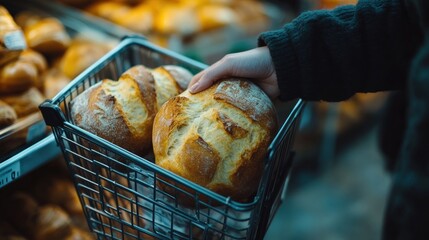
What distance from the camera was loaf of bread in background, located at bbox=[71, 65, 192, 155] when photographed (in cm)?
86

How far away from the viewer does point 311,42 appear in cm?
90

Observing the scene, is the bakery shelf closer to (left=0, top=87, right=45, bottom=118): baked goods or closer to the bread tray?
the bread tray

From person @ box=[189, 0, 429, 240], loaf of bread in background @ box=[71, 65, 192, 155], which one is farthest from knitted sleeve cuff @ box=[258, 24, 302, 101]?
loaf of bread in background @ box=[71, 65, 192, 155]

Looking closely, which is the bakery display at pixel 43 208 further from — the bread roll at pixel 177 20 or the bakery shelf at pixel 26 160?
the bread roll at pixel 177 20

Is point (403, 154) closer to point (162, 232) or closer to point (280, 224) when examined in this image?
point (162, 232)

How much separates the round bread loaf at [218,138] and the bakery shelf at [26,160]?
318mm

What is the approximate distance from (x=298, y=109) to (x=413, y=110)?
0.23 meters

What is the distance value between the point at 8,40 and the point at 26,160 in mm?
318

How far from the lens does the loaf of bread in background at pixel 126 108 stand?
33.9 inches

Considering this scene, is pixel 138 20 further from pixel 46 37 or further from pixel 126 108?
pixel 126 108

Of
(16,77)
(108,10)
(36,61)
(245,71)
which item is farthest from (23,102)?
(108,10)

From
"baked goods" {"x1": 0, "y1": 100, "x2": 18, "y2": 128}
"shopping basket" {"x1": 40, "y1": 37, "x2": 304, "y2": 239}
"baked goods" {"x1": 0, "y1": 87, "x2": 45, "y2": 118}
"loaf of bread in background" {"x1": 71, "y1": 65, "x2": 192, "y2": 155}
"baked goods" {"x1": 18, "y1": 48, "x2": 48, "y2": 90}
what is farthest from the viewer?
"baked goods" {"x1": 18, "y1": 48, "x2": 48, "y2": 90}

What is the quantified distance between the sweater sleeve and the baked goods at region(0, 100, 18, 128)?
61 cm

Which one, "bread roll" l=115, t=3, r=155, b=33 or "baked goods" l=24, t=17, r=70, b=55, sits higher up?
"baked goods" l=24, t=17, r=70, b=55
